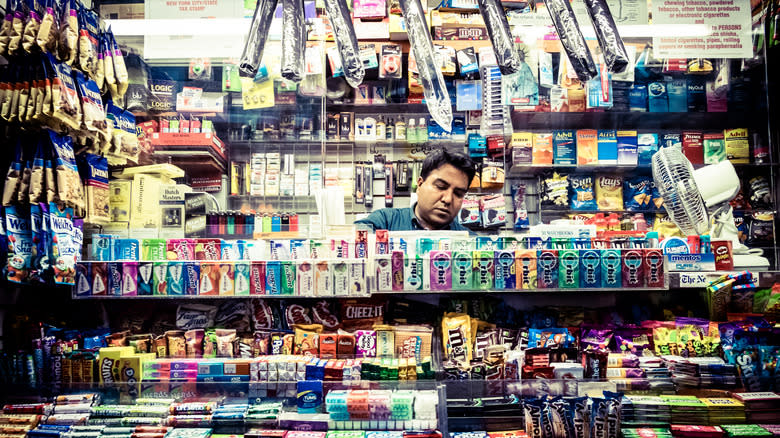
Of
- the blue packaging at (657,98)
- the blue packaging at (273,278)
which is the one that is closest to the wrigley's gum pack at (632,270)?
the blue packaging at (273,278)

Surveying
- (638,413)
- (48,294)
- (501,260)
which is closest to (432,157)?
(501,260)

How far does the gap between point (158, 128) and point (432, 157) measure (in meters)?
1.55

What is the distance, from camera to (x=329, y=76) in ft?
16.3

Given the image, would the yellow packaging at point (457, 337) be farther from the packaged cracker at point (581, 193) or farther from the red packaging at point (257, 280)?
the packaged cracker at point (581, 193)

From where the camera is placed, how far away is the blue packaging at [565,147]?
16.6 ft

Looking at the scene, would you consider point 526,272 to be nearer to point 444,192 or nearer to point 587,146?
point 444,192

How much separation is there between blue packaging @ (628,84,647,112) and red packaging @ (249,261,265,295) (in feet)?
13.3

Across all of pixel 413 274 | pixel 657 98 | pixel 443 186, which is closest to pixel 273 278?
pixel 413 274

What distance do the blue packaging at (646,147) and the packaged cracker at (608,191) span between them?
270mm

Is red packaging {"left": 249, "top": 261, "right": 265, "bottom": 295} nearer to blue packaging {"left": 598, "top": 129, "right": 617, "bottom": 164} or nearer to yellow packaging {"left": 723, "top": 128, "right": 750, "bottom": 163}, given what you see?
blue packaging {"left": 598, "top": 129, "right": 617, "bottom": 164}

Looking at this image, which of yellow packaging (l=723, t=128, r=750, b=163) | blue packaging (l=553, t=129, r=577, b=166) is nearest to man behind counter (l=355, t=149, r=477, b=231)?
blue packaging (l=553, t=129, r=577, b=166)

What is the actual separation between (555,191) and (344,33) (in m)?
3.60

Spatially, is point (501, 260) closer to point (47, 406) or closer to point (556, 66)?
point (47, 406)

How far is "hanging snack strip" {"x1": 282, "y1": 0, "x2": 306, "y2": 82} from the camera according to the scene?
1.91 metres
